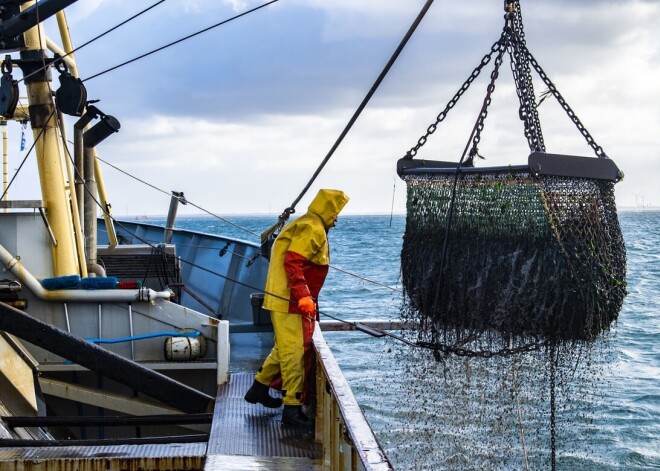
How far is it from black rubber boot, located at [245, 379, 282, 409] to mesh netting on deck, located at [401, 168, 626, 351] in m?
1.27

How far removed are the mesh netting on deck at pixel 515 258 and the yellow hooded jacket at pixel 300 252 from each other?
1.00 m

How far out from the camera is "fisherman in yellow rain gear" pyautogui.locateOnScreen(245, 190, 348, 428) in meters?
5.41

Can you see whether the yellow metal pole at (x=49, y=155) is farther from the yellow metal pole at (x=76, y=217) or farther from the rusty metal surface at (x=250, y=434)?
the rusty metal surface at (x=250, y=434)

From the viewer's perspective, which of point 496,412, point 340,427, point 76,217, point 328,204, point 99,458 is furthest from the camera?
point 496,412

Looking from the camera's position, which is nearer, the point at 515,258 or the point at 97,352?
the point at 515,258

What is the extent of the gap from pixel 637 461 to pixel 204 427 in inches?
294

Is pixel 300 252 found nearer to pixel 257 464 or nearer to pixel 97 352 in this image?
pixel 257 464

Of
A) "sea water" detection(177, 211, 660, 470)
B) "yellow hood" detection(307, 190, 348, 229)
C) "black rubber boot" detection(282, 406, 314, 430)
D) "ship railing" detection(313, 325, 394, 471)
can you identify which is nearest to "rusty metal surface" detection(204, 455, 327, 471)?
"ship railing" detection(313, 325, 394, 471)

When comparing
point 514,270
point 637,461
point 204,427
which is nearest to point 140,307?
point 204,427

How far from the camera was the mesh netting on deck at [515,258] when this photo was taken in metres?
5.84

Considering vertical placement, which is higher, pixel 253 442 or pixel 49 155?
pixel 49 155

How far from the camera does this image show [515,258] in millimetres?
5965

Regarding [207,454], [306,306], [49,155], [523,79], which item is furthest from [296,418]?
[49,155]

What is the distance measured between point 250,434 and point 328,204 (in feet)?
4.83
